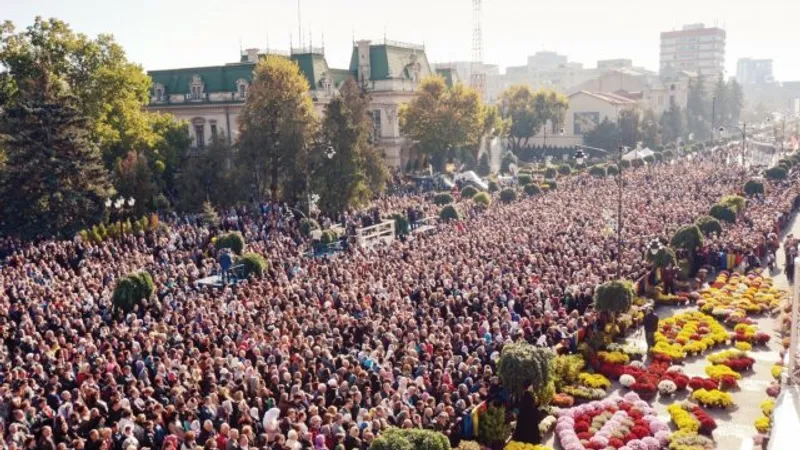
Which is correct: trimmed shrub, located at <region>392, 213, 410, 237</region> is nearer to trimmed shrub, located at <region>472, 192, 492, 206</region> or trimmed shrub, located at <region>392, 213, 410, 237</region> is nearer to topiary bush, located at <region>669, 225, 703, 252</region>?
trimmed shrub, located at <region>472, 192, 492, 206</region>

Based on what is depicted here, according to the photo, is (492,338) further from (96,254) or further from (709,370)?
(96,254)

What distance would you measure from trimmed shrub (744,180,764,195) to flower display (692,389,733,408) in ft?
98.4

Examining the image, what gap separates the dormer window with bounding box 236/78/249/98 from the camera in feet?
182

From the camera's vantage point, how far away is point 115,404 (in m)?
13.4

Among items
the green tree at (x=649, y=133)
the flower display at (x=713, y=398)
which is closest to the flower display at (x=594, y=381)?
the flower display at (x=713, y=398)

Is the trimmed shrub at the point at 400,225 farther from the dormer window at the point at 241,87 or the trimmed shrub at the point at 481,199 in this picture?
the dormer window at the point at 241,87

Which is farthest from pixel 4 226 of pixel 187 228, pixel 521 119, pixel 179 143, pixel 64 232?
pixel 521 119

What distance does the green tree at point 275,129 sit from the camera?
135ft

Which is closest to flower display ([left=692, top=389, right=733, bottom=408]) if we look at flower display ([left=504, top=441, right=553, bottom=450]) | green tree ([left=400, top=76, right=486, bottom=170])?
flower display ([left=504, top=441, right=553, bottom=450])

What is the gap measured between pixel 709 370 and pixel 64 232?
2841 centimetres

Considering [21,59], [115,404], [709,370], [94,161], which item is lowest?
[709,370]

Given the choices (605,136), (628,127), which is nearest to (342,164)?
(605,136)

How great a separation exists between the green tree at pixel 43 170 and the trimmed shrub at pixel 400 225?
46.1ft

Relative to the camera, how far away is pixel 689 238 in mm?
28656
